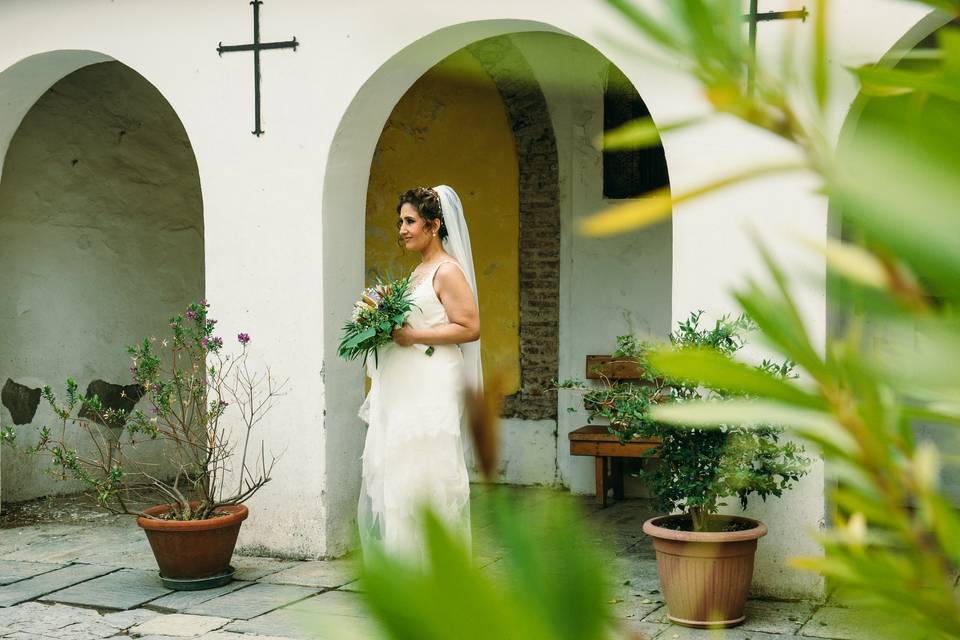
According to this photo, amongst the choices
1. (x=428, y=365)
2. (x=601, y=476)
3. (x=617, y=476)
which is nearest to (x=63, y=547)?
(x=428, y=365)

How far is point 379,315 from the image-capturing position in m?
5.10

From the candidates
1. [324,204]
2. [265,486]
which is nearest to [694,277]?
[324,204]

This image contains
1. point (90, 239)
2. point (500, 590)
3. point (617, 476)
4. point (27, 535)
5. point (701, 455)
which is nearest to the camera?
point (500, 590)

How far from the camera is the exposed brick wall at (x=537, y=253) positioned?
7.91 metres

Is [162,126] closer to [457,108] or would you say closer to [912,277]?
[457,108]

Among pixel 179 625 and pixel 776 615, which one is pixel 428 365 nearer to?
pixel 179 625

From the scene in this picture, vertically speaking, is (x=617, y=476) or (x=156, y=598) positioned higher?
(x=617, y=476)

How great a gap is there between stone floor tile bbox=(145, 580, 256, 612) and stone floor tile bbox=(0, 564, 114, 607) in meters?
0.58

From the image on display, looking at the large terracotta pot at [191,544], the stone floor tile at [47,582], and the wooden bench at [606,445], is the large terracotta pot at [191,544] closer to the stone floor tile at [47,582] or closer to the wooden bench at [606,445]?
the stone floor tile at [47,582]

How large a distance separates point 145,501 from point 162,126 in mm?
2668

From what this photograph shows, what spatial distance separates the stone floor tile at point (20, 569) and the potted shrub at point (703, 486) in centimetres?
300

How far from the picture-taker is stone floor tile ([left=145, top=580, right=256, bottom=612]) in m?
5.26

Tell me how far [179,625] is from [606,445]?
3.19 meters

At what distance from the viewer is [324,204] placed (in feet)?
19.1
